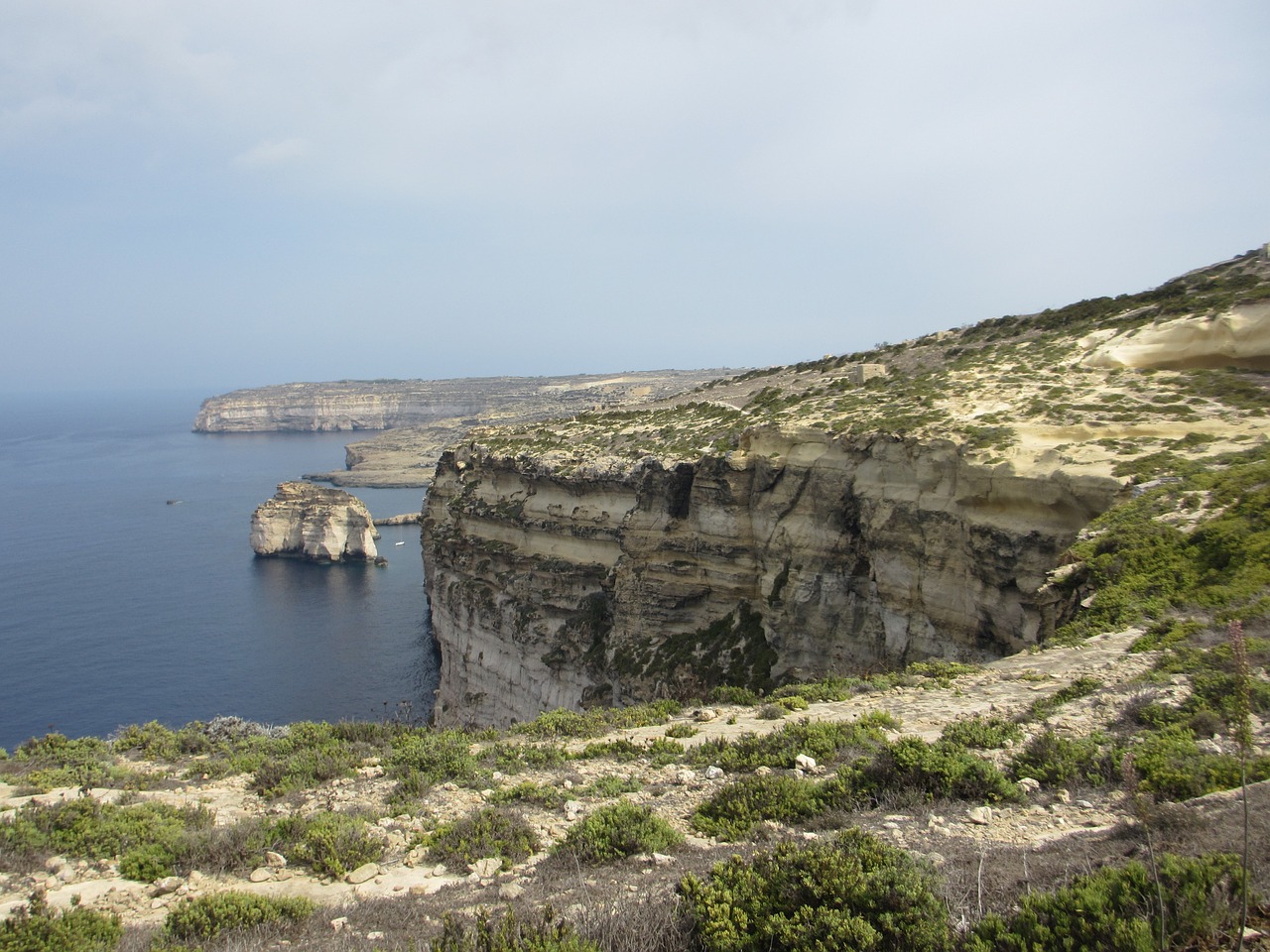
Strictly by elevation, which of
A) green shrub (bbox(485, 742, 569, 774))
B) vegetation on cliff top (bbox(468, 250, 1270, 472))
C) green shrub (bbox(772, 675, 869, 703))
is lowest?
A: green shrub (bbox(772, 675, 869, 703))

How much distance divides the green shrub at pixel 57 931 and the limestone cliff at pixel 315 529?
2944 inches

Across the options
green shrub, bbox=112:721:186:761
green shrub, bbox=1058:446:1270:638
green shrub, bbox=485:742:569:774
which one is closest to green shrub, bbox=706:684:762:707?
green shrub, bbox=485:742:569:774

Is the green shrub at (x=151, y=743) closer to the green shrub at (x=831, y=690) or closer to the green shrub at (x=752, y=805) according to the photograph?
the green shrub at (x=752, y=805)

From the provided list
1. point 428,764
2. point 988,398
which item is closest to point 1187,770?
point 428,764

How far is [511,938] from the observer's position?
21.4 ft

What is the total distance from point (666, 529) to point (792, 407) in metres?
7.19

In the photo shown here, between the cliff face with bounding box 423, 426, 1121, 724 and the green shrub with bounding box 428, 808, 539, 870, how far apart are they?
42.5 ft

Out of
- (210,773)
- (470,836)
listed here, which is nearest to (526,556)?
(210,773)

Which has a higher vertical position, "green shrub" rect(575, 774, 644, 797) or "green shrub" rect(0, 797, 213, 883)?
"green shrub" rect(0, 797, 213, 883)

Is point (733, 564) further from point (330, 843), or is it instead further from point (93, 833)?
point (93, 833)

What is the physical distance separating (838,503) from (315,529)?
64.9 m

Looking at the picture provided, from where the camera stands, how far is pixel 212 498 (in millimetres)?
107750

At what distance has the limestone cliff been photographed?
78562 millimetres

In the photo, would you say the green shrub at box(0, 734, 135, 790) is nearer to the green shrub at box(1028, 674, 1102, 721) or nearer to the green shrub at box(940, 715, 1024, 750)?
the green shrub at box(940, 715, 1024, 750)
